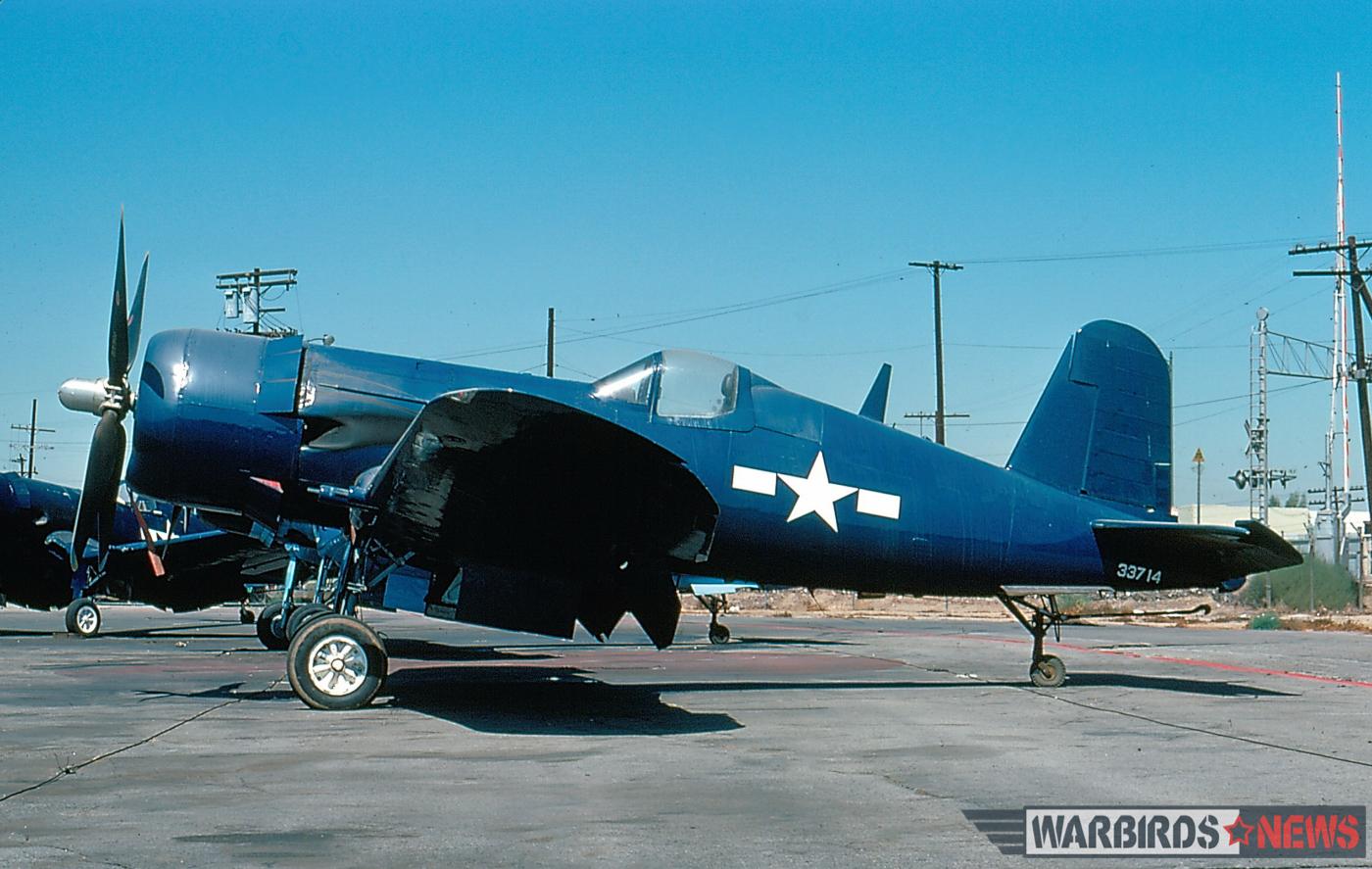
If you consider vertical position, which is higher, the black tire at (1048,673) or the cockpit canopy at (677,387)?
the cockpit canopy at (677,387)

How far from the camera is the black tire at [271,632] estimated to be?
17.9 metres

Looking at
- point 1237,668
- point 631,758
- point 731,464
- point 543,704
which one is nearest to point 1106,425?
point 731,464

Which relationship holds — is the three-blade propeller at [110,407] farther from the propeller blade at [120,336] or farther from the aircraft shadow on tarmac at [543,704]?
the aircraft shadow on tarmac at [543,704]

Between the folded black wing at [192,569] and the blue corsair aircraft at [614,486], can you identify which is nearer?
the blue corsair aircraft at [614,486]

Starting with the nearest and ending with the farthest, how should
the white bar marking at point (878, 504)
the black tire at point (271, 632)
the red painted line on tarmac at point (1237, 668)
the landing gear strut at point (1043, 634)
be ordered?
1. the white bar marking at point (878, 504)
2. the landing gear strut at point (1043, 634)
3. the red painted line on tarmac at point (1237, 668)
4. the black tire at point (271, 632)

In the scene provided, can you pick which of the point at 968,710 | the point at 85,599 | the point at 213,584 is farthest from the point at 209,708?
the point at 85,599

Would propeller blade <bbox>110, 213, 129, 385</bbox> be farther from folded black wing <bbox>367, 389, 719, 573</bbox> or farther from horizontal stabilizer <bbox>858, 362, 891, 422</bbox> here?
horizontal stabilizer <bbox>858, 362, 891, 422</bbox>

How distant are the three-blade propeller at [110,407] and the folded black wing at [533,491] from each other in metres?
2.37

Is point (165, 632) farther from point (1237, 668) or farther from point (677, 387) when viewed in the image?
point (1237, 668)

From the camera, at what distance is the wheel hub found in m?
9.53

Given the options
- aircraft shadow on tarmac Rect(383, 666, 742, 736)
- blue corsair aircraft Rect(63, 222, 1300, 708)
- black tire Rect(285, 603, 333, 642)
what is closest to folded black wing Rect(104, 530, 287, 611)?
black tire Rect(285, 603, 333, 642)

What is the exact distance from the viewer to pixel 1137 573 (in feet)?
39.0

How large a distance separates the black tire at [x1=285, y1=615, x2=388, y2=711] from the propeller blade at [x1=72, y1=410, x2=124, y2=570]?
2.19 meters


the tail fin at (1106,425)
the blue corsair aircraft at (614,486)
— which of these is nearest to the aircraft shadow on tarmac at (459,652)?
the blue corsair aircraft at (614,486)
